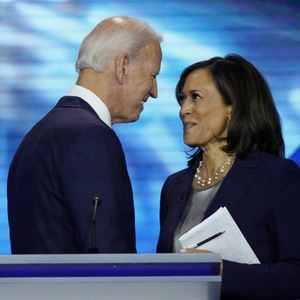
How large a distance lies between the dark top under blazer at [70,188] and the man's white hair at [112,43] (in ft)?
0.46

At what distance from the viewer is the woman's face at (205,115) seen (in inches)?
109

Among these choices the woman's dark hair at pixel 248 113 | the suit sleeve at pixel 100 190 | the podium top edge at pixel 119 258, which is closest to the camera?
the podium top edge at pixel 119 258

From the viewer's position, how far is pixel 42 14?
409 cm

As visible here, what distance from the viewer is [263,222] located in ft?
8.25

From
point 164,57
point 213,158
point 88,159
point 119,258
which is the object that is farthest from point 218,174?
point 164,57

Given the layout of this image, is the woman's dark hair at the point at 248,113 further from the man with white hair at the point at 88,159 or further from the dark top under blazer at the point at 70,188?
the dark top under blazer at the point at 70,188

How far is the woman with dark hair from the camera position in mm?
2436

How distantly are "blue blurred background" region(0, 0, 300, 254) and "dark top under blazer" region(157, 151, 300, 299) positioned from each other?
4.33 ft

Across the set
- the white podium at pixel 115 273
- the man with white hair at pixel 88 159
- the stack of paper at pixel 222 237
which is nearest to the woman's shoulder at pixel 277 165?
the stack of paper at pixel 222 237

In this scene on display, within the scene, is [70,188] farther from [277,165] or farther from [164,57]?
[164,57]

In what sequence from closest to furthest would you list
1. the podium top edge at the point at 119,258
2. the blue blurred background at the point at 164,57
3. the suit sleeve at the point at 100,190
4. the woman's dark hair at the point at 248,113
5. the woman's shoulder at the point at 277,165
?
the podium top edge at the point at 119,258 → the suit sleeve at the point at 100,190 → the woman's shoulder at the point at 277,165 → the woman's dark hair at the point at 248,113 → the blue blurred background at the point at 164,57

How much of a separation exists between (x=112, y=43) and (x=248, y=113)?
64 cm

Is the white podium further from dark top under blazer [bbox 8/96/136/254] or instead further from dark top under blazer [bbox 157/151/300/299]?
dark top under blazer [bbox 157/151/300/299]

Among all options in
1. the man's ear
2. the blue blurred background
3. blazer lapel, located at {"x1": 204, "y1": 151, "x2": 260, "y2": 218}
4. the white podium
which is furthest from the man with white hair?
the blue blurred background
